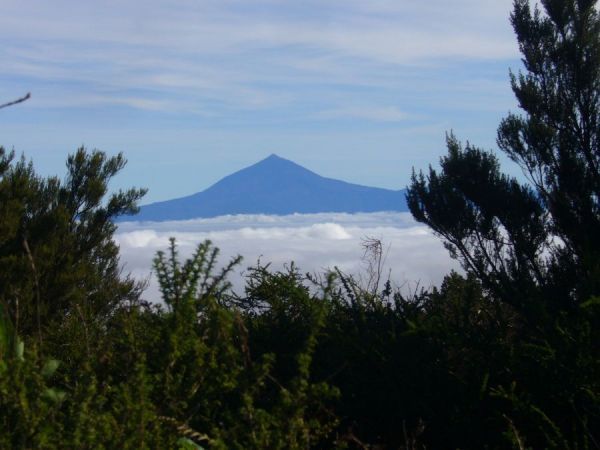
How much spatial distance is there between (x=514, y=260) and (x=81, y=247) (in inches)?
458

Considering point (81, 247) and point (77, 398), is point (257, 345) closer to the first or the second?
point (77, 398)

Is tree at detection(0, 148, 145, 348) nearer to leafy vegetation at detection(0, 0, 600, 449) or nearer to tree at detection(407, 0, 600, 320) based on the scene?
tree at detection(407, 0, 600, 320)

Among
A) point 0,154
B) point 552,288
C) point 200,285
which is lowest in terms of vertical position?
point 552,288

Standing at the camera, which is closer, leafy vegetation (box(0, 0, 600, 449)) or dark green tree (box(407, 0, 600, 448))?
leafy vegetation (box(0, 0, 600, 449))

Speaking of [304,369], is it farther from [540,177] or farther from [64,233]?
[64,233]

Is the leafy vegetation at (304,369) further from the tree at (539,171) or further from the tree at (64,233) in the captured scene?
the tree at (64,233)

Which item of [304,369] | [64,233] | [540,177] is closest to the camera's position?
[304,369]

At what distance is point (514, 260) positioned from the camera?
13.5 metres

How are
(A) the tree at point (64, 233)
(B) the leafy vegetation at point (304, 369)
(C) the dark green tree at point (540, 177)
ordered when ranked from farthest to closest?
(A) the tree at point (64, 233)
(C) the dark green tree at point (540, 177)
(B) the leafy vegetation at point (304, 369)

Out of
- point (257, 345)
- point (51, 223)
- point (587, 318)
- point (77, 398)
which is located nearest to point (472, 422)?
point (587, 318)

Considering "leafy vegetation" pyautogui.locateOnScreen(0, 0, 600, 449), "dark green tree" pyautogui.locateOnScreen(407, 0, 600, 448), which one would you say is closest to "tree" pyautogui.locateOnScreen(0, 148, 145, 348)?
Result: "dark green tree" pyautogui.locateOnScreen(407, 0, 600, 448)

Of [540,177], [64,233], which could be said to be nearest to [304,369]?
[540,177]

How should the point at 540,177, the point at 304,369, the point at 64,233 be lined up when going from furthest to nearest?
the point at 64,233 < the point at 540,177 < the point at 304,369

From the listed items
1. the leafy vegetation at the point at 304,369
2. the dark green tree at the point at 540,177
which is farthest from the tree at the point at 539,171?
the leafy vegetation at the point at 304,369
